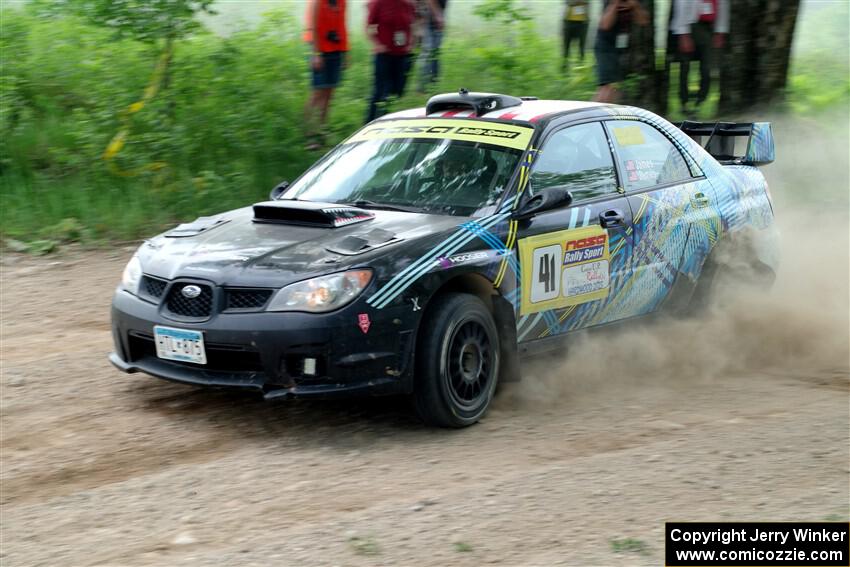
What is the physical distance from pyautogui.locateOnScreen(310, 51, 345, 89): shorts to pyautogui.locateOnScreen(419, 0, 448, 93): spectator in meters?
1.40

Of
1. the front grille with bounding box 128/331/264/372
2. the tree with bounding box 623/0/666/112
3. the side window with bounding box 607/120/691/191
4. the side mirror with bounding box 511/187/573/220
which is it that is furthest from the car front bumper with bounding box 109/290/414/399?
the tree with bounding box 623/0/666/112

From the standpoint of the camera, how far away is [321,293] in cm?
557

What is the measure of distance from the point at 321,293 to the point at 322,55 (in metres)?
6.83

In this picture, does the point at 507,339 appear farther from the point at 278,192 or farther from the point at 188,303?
the point at 278,192

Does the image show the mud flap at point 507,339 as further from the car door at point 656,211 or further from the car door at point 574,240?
the car door at point 656,211

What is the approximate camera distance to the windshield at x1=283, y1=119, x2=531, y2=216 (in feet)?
21.2

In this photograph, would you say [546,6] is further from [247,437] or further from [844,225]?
[247,437]

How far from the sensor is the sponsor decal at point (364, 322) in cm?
556

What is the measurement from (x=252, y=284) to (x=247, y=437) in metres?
0.79

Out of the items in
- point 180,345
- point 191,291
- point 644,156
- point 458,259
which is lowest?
point 180,345

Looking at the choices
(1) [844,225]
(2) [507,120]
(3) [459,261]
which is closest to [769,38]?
(1) [844,225]

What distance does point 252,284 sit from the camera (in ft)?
18.5

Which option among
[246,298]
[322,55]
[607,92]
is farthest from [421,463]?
[607,92]

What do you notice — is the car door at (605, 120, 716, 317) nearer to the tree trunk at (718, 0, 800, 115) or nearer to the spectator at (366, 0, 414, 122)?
the spectator at (366, 0, 414, 122)
